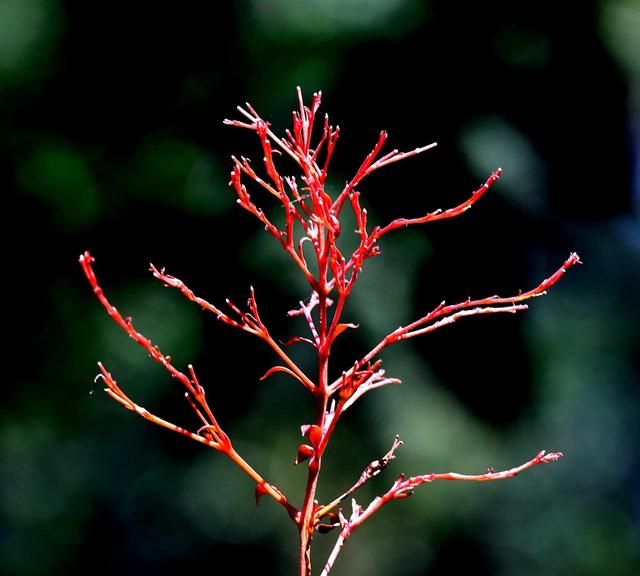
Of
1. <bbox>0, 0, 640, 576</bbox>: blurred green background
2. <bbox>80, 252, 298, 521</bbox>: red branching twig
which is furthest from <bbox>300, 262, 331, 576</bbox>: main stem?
<bbox>0, 0, 640, 576</bbox>: blurred green background

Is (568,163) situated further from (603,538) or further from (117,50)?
(117,50)

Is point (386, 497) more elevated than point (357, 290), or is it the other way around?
point (357, 290)

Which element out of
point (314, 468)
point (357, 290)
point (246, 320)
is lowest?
point (314, 468)

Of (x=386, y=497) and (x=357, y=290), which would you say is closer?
(x=386, y=497)

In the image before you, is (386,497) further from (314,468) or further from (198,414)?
(198,414)

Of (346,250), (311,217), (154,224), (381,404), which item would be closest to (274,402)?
(381,404)

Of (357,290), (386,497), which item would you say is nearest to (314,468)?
(386,497)

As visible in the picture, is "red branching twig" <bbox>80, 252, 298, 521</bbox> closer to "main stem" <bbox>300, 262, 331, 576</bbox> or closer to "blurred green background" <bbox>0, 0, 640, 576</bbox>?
"main stem" <bbox>300, 262, 331, 576</bbox>

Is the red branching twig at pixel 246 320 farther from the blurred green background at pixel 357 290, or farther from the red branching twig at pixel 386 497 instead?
the blurred green background at pixel 357 290

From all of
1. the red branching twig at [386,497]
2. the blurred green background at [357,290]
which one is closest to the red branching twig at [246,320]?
the red branching twig at [386,497]

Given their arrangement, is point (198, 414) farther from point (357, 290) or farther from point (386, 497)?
point (357, 290)
